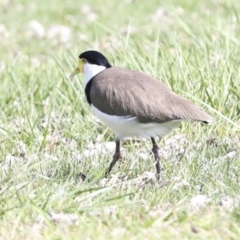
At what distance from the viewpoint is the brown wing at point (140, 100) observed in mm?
5027

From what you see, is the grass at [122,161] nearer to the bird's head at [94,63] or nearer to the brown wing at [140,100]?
the brown wing at [140,100]

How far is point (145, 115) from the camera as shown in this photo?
507 centimetres

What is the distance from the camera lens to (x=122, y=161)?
18.6 feet

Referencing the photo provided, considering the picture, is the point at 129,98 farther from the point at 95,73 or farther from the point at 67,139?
the point at 67,139

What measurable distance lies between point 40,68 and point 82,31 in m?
3.05

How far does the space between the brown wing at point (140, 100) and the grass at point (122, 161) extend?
13.8 inches

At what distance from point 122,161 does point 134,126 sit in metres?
0.55

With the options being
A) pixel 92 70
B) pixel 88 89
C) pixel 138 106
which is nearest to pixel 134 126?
pixel 138 106

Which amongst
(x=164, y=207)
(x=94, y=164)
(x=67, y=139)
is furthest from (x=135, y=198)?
(x=67, y=139)

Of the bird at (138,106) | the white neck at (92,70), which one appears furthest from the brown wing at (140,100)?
the white neck at (92,70)

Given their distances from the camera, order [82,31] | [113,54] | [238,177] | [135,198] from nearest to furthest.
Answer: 1. [135,198]
2. [238,177]
3. [113,54]
4. [82,31]

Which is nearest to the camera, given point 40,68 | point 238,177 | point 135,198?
point 135,198

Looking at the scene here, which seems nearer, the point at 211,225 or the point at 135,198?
the point at 211,225

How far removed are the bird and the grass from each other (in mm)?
245
